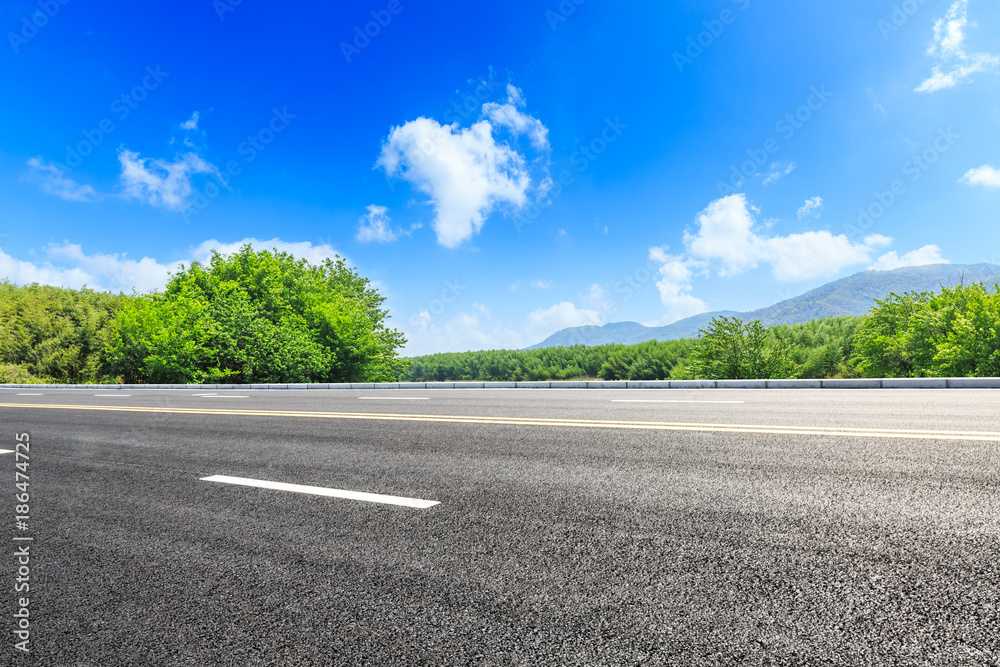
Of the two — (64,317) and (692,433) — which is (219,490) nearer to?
(692,433)

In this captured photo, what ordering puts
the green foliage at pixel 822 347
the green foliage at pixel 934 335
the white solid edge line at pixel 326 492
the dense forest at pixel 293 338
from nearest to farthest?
the white solid edge line at pixel 326 492 < the green foliage at pixel 934 335 < the dense forest at pixel 293 338 < the green foliage at pixel 822 347

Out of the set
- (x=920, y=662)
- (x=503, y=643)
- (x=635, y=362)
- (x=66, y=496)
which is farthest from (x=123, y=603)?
(x=635, y=362)

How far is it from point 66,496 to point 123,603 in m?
2.71

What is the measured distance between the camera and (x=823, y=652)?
67.7 inches

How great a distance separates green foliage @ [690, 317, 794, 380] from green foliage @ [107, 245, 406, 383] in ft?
73.5

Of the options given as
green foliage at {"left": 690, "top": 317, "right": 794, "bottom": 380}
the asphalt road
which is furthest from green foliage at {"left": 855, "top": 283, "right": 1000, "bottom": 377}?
the asphalt road

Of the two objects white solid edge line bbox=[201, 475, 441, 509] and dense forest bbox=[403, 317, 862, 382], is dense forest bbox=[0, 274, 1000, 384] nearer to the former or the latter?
dense forest bbox=[403, 317, 862, 382]

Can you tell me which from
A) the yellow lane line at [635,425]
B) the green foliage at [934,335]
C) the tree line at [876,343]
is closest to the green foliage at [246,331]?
the yellow lane line at [635,425]

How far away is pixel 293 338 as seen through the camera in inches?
1256

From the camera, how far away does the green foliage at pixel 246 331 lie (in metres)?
29.1

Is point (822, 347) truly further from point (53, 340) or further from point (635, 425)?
point (53, 340)

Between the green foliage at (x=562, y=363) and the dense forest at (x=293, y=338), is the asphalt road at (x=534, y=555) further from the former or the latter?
the green foliage at (x=562, y=363)

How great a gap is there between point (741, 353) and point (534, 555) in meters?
29.0

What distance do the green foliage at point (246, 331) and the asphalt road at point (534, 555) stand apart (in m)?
26.5
